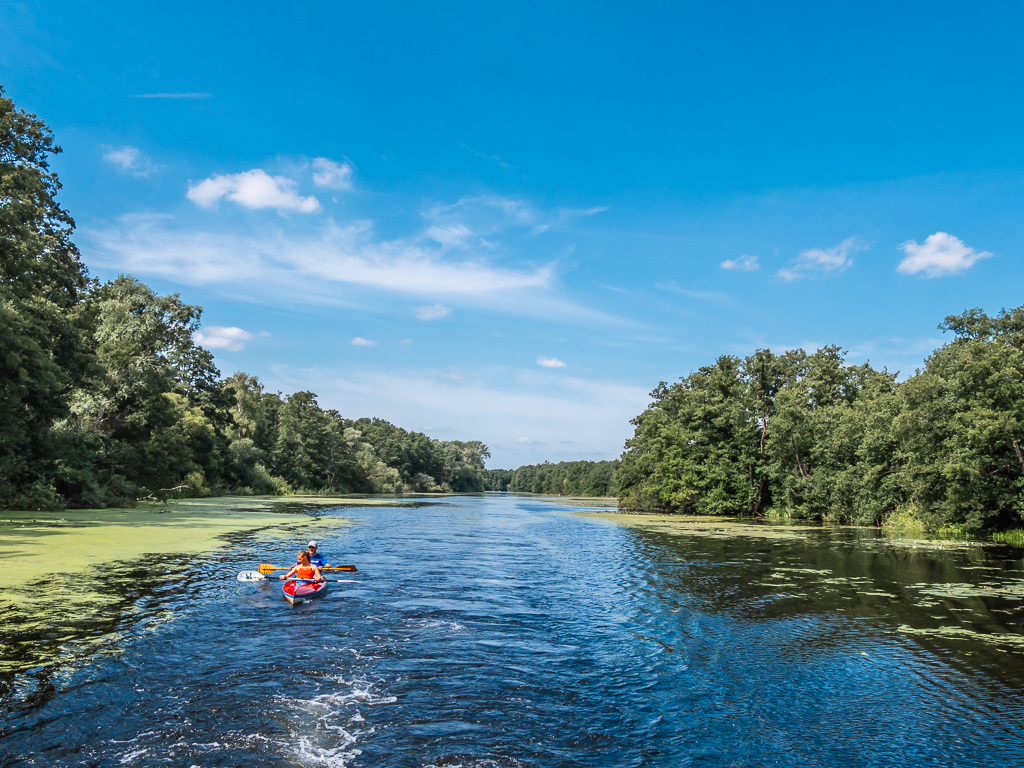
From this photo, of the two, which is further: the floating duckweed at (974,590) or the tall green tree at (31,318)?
the tall green tree at (31,318)

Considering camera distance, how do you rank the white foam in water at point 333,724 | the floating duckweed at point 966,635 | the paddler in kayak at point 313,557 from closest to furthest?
1. the white foam in water at point 333,724
2. the floating duckweed at point 966,635
3. the paddler in kayak at point 313,557

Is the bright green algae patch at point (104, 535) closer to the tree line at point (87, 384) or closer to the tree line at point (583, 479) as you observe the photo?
the tree line at point (87, 384)

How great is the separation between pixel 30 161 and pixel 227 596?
25221 millimetres

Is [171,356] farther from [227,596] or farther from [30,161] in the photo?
[227,596]

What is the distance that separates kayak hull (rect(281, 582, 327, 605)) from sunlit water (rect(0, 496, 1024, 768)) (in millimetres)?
442

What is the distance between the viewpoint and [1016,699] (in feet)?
27.1

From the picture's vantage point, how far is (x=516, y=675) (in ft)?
29.9

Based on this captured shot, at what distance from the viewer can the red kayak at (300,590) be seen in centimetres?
1385

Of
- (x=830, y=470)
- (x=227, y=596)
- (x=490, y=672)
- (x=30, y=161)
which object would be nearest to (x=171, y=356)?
(x=30, y=161)

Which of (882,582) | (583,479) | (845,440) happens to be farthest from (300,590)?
(583,479)

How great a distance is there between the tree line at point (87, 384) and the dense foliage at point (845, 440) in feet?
139

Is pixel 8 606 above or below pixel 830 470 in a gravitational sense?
below

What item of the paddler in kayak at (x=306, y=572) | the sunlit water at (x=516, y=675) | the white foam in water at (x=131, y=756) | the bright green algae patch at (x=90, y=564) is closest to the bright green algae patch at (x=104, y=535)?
the bright green algae patch at (x=90, y=564)

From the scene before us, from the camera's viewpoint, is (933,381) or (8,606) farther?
(933,381)
